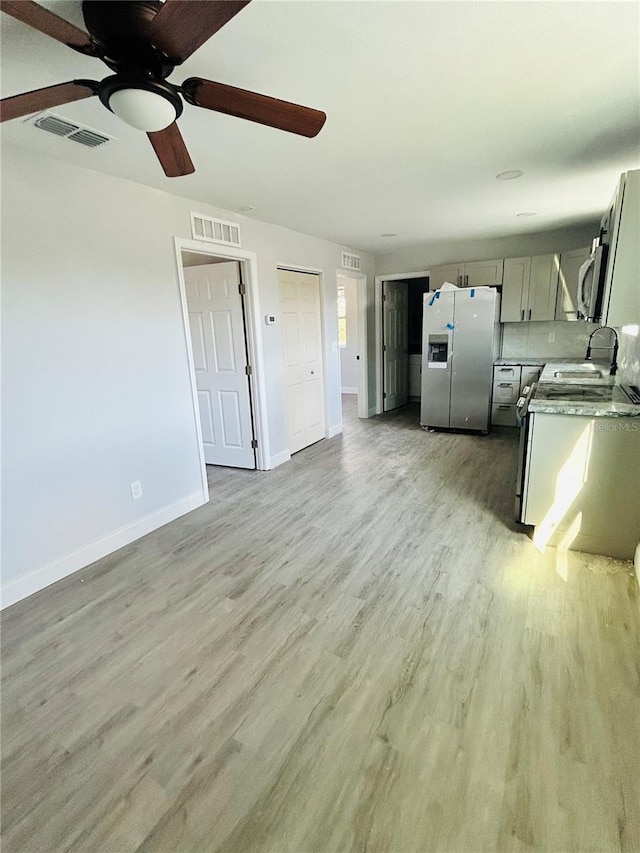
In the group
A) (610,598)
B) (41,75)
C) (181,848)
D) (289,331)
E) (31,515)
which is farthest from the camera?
(289,331)

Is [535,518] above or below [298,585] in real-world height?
above

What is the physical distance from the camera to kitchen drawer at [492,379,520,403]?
16.8ft

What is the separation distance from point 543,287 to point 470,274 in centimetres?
89

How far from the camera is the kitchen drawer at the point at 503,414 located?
17.3 ft

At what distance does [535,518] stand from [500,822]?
73.5 inches

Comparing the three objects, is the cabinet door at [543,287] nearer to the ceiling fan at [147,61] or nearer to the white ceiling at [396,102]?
the white ceiling at [396,102]

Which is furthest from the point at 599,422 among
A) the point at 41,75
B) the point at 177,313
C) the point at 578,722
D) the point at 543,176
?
the point at 41,75

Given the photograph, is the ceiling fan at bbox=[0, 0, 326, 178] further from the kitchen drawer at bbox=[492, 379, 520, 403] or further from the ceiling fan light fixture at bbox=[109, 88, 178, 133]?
the kitchen drawer at bbox=[492, 379, 520, 403]

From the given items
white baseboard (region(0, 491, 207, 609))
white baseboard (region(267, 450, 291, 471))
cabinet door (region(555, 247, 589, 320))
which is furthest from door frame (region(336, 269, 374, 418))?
white baseboard (region(0, 491, 207, 609))

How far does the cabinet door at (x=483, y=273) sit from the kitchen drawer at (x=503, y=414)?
158 centimetres

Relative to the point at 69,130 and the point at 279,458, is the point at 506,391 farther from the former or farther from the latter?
the point at 69,130

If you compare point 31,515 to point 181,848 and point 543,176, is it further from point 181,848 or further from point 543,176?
point 543,176

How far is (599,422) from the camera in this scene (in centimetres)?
246

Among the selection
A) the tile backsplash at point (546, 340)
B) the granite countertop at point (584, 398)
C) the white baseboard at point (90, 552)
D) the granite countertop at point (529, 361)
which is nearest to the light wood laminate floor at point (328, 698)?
the white baseboard at point (90, 552)
